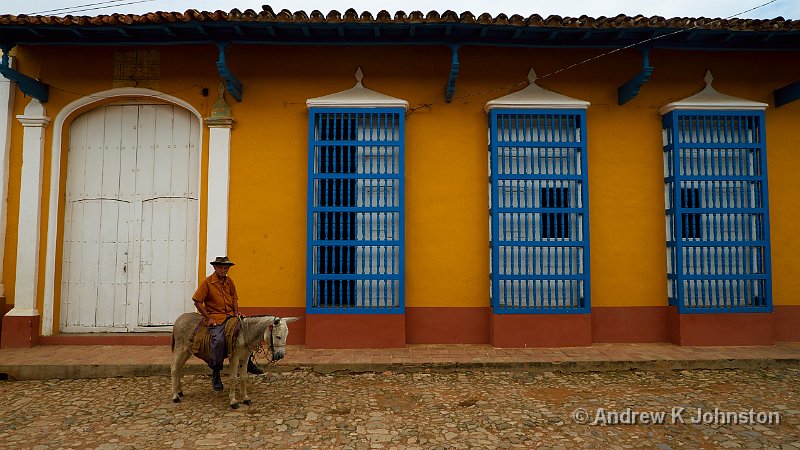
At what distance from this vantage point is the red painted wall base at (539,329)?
240 inches

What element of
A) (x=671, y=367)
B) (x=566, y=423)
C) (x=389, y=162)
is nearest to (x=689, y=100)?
(x=671, y=367)

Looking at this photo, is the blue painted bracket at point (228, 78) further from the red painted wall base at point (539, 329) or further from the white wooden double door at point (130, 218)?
the red painted wall base at point (539, 329)

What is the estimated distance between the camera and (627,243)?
20.9 ft

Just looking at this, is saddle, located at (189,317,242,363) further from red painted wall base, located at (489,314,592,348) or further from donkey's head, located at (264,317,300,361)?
red painted wall base, located at (489,314,592,348)

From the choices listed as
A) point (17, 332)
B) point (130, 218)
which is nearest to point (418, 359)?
point (130, 218)

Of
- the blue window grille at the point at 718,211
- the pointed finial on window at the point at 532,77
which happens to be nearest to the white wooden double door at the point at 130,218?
the pointed finial on window at the point at 532,77

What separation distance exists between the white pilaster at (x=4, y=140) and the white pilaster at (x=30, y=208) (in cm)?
20

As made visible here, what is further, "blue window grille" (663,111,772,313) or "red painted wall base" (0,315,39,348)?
"blue window grille" (663,111,772,313)

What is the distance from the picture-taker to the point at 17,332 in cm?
611

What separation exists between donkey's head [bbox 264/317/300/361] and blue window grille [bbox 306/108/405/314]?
183 centimetres

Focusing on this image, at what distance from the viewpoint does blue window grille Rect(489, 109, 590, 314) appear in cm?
615

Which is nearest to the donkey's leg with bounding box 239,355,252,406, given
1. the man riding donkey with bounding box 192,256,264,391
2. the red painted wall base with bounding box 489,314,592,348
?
the man riding donkey with bounding box 192,256,264,391

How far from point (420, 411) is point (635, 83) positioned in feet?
15.9

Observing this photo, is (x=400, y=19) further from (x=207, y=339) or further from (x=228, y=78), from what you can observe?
(x=207, y=339)
